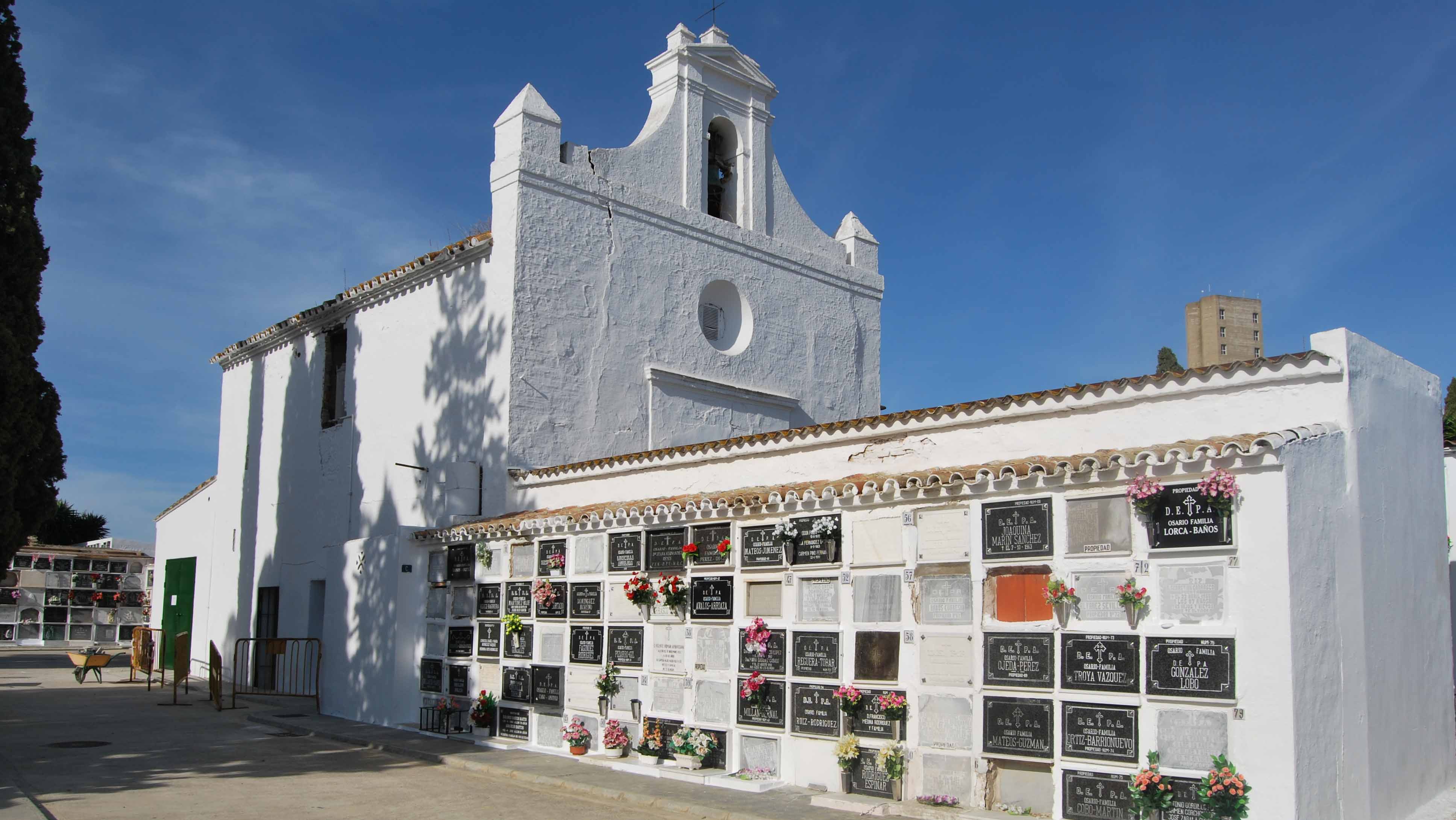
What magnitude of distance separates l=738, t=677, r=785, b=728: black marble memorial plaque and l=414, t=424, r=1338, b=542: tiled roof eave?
1.68 meters

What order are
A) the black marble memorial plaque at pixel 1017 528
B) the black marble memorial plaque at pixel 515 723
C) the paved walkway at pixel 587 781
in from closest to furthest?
the black marble memorial plaque at pixel 1017 528 → the paved walkway at pixel 587 781 → the black marble memorial plaque at pixel 515 723

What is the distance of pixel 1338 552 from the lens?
809cm

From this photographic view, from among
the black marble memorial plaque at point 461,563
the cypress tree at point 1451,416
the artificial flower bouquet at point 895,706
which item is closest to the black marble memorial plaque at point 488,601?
the black marble memorial plaque at point 461,563

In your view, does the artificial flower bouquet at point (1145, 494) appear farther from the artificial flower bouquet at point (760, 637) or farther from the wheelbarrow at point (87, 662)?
the wheelbarrow at point (87, 662)

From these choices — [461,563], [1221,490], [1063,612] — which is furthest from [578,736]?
[1221,490]

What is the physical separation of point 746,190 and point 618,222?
9.47 ft

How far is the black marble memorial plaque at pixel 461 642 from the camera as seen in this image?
1370cm

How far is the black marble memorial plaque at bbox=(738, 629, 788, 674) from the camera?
33.6 feet

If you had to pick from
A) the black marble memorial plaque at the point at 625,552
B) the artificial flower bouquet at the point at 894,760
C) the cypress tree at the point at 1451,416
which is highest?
the cypress tree at the point at 1451,416

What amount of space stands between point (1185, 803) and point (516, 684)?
308 inches

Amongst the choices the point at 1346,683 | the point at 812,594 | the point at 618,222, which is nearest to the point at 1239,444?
the point at 1346,683

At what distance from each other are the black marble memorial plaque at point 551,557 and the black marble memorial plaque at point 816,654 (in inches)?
138

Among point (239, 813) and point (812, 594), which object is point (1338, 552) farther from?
point (239, 813)

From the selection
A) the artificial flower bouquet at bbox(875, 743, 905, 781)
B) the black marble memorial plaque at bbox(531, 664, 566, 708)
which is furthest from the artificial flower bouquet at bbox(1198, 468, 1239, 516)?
the black marble memorial plaque at bbox(531, 664, 566, 708)
